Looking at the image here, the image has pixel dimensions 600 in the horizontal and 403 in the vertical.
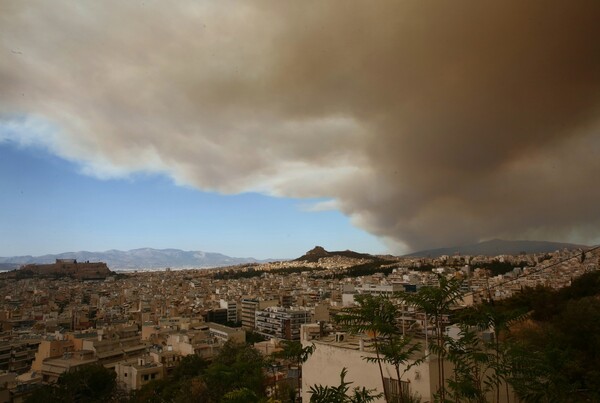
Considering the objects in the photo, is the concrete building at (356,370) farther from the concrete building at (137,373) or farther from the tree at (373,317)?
the concrete building at (137,373)

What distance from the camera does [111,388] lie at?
13016mm

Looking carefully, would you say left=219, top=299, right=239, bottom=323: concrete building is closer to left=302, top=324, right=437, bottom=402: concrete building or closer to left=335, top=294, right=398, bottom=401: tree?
left=302, top=324, right=437, bottom=402: concrete building

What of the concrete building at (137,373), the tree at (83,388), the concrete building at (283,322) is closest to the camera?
the tree at (83,388)

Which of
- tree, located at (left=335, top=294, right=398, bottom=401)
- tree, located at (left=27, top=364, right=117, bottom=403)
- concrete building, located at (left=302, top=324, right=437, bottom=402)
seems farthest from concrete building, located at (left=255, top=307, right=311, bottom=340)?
tree, located at (left=335, top=294, right=398, bottom=401)

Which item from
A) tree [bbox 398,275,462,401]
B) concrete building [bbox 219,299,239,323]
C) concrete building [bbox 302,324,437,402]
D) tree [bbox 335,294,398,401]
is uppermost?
tree [bbox 398,275,462,401]

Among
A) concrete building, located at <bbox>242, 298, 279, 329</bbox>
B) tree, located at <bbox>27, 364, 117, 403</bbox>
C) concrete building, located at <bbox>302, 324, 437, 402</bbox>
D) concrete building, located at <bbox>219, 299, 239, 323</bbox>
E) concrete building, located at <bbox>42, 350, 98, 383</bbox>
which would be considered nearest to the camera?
concrete building, located at <bbox>302, 324, 437, 402</bbox>

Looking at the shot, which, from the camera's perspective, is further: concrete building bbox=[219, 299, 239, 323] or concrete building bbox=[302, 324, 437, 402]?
concrete building bbox=[219, 299, 239, 323]

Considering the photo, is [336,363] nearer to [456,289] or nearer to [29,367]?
[456,289]

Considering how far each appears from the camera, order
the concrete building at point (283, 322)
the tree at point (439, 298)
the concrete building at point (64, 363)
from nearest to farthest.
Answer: the tree at point (439, 298) < the concrete building at point (64, 363) < the concrete building at point (283, 322)

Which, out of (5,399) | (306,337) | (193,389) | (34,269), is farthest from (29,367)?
(34,269)

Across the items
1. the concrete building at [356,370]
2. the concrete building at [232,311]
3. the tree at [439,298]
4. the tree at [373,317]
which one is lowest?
the concrete building at [232,311]

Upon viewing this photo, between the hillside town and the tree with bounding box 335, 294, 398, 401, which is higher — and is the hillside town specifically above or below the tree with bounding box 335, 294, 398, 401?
below

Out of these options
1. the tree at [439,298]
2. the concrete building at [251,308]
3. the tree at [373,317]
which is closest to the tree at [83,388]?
the tree at [373,317]

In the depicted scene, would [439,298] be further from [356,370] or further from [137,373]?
[137,373]
